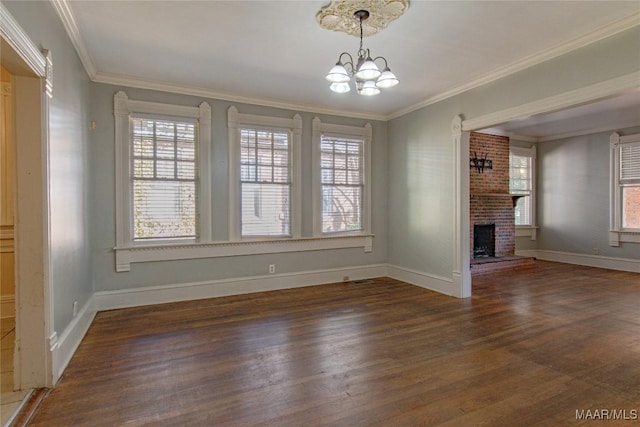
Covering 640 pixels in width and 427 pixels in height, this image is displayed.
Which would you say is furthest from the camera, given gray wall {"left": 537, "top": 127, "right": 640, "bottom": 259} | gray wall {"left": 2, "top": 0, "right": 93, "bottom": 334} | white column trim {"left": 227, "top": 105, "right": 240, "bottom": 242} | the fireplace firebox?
the fireplace firebox

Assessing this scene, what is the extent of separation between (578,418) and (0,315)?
17.0 feet

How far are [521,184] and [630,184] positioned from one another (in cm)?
193

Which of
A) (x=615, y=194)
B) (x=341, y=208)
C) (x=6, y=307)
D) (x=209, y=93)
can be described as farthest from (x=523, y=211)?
(x=6, y=307)

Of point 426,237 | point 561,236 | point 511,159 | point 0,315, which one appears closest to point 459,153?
point 426,237

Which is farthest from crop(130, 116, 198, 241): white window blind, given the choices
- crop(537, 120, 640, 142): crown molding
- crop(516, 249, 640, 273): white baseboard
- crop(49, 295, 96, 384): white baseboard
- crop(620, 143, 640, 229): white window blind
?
crop(620, 143, 640, 229): white window blind

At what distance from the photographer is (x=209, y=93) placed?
462cm

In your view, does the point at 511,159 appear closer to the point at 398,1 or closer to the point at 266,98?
the point at 266,98

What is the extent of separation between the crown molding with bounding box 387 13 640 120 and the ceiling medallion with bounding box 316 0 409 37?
1.79m

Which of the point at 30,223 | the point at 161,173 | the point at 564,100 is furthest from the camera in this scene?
the point at 161,173

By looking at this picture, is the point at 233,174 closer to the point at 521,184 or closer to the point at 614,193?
the point at 521,184

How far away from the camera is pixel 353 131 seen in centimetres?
570

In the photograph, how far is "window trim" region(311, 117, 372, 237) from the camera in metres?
5.40

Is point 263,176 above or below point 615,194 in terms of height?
above

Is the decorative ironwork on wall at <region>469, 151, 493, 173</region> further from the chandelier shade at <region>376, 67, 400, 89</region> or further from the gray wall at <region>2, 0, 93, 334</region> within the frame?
the gray wall at <region>2, 0, 93, 334</region>
